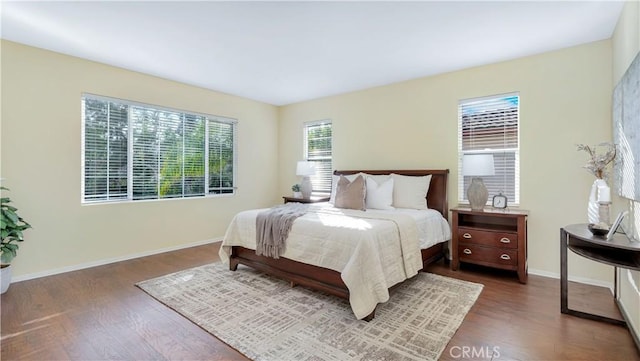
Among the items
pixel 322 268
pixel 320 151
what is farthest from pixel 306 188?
pixel 322 268

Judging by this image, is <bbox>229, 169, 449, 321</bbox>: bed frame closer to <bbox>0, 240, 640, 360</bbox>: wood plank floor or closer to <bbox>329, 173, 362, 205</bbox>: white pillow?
<bbox>329, 173, 362, 205</bbox>: white pillow

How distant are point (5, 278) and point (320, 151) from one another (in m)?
4.35

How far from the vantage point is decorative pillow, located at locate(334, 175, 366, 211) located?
3.83 metres

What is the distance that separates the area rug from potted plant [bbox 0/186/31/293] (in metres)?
1.26

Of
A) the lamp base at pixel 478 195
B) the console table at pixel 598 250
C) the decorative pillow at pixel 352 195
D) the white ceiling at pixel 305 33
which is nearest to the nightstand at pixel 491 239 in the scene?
the lamp base at pixel 478 195

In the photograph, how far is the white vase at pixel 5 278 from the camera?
2855 mm

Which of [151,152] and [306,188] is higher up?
[151,152]

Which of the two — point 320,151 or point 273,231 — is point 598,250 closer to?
point 273,231

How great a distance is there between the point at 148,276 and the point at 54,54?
2.76 meters

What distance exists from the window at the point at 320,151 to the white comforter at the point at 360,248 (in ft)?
7.44

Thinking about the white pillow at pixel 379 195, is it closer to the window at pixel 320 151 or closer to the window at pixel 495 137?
the window at pixel 495 137

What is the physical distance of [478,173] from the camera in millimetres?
3434

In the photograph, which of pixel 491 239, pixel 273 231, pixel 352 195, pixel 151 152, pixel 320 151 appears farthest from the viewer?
pixel 320 151

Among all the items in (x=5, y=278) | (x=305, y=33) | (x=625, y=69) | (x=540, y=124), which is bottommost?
(x=5, y=278)
